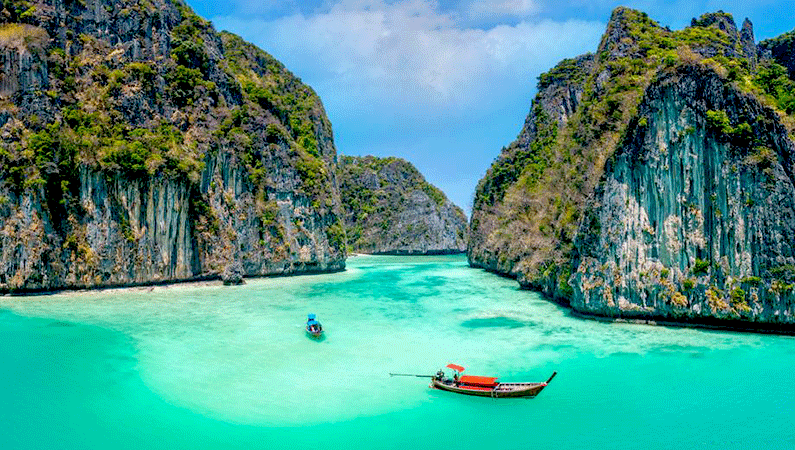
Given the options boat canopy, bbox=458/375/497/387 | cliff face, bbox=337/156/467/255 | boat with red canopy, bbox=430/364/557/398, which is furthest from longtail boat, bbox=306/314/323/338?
cliff face, bbox=337/156/467/255

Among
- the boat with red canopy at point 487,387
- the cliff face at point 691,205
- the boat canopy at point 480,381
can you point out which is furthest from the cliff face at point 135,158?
the boat canopy at point 480,381

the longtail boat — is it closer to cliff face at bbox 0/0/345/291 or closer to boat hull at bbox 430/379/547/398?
boat hull at bbox 430/379/547/398

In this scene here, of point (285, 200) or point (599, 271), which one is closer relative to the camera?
point (599, 271)

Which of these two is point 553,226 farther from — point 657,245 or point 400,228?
point 400,228

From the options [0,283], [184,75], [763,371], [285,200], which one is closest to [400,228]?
[285,200]

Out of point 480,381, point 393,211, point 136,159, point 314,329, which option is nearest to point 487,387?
point 480,381

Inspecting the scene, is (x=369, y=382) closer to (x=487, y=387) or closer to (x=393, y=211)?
(x=487, y=387)
